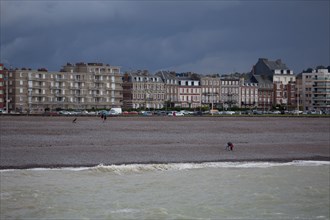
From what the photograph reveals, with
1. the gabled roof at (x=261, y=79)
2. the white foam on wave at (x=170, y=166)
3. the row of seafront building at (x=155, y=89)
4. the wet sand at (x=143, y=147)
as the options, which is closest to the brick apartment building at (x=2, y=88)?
the row of seafront building at (x=155, y=89)

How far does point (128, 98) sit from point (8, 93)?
2738 centimetres

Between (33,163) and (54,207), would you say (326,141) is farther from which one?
(54,207)

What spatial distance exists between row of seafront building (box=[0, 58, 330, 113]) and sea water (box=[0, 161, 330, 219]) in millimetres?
72503

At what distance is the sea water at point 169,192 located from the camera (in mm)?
17125

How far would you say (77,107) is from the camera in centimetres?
10788

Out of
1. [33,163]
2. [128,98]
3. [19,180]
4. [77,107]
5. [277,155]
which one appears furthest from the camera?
[128,98]

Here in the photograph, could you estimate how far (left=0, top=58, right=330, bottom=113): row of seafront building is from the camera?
10031 cm

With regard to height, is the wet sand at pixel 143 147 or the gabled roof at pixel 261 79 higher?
the gabled roof at pixel 261 79

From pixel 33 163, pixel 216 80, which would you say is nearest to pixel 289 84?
pixel 216 80

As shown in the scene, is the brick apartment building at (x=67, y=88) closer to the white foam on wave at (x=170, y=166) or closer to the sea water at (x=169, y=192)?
the white foam on wave at (x=170, y=166)

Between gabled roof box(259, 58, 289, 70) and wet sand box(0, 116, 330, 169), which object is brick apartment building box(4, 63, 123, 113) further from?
Answer: wet sand box(0, 116, 330, 169)

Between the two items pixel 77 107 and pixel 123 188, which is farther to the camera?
pixel 77 107

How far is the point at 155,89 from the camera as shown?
11756cm

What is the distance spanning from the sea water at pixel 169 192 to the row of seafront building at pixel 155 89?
7250cm
